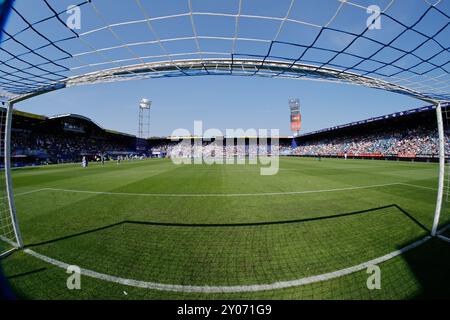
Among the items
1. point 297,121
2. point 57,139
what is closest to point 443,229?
point 57,139

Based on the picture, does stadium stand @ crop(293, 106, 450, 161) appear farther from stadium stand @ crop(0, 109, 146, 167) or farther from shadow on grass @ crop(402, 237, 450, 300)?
stadium stand @ crop(0, 109, 146, 167)

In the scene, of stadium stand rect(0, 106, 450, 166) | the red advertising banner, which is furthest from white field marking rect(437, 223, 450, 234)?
the red advertising banner

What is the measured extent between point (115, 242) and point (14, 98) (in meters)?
3.79

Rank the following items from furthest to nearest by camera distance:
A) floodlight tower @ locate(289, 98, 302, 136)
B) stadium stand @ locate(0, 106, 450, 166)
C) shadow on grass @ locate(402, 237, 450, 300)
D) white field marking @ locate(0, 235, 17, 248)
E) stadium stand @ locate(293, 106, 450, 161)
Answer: floodlight tower @ locate(289, 98, 302, 136), stadium stand @ locate(0, 106, 450, 166), stadium stand @ locate(293, 106, 450, 161), white field marking @ locate(0, 235, 17, 248), shadow on grass @ locate(402, 237, 450, 300)

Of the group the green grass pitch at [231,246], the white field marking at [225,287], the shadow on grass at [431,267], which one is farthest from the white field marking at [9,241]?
the shadow on grass at [431,267]

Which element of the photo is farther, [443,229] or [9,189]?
[443,229]

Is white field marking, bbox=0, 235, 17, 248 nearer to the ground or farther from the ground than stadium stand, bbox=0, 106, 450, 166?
nearer to the ground

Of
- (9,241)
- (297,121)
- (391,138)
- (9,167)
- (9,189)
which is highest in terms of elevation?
(297,121)

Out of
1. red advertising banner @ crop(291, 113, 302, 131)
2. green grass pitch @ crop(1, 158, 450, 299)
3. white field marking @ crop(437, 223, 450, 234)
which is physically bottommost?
green grass pitch @ crop(1, 158, 450, 299)

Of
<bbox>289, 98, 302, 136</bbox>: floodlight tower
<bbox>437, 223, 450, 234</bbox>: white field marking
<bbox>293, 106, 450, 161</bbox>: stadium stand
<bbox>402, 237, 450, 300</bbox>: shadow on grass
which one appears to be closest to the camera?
<bbox>402, 237, 450, 300</bbox>: shadow on grass

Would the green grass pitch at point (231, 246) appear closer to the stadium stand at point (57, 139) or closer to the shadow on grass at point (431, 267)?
the shadow on grass at point (431, 267)

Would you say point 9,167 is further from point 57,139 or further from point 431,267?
point 57,139
